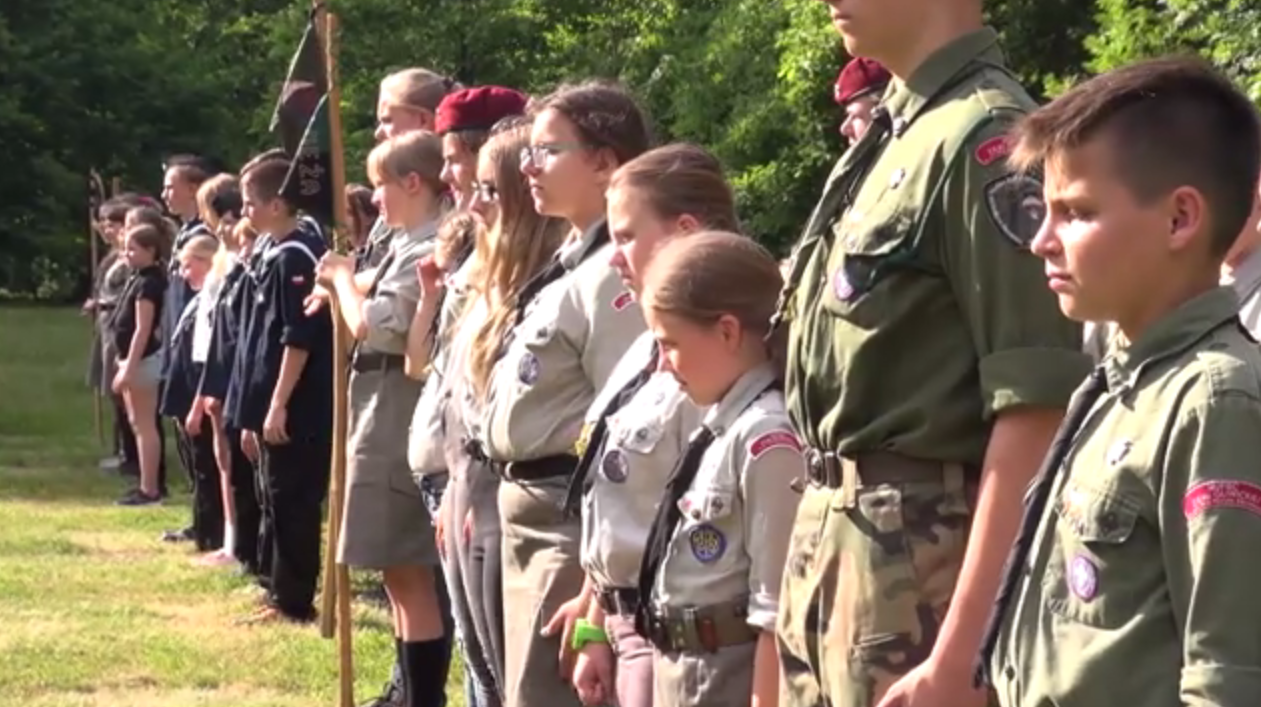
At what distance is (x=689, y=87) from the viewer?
86.5 ft

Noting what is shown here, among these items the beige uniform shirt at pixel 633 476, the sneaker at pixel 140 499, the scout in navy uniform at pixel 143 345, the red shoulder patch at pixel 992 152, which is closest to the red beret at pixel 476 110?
the beige uniform shirt at pixel 633 476

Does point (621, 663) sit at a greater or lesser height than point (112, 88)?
greater

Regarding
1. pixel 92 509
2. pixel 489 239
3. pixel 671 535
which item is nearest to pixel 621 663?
pixel 671 535

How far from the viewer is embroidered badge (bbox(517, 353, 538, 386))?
4980mm

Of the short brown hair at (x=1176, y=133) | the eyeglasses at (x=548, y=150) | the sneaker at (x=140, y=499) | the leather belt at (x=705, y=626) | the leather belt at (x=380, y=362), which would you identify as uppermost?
the short brown hair at (x=1176, y=133)

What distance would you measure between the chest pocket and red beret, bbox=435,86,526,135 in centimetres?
363

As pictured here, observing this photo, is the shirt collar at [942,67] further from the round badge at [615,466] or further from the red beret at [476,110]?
the red beret at [476,110]

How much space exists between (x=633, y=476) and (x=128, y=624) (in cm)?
633

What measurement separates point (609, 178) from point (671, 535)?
1.19 meters

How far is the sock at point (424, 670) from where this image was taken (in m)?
7.45

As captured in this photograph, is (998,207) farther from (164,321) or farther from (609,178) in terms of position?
(164,321)

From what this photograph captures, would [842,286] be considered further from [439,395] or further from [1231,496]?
[439,395]

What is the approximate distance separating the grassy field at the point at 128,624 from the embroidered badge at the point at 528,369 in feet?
11.0

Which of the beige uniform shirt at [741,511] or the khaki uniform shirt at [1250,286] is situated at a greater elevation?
the khaki uniform shirt at [1250,286]
